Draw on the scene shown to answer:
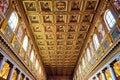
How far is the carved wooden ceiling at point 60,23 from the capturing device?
1013 centimetres

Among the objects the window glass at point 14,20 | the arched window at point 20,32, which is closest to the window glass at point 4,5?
the window glass at point 14,20

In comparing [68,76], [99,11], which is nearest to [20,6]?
[99,11]

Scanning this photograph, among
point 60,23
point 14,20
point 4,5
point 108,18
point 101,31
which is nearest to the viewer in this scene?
point 4,5

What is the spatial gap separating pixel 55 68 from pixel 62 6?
16797 mm

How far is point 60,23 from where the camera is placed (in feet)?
39.4

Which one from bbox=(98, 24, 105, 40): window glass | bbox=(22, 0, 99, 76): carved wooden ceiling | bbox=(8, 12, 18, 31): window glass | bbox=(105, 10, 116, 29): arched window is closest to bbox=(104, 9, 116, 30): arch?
bbox=(105, 10, 116, 29): arched window

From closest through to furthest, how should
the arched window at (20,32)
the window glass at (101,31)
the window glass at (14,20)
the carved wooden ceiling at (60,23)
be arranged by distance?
the window glass at (14,20), the arched window at (20,32), the window glass at (101,31), the carved wooden ceiling at (60,23)

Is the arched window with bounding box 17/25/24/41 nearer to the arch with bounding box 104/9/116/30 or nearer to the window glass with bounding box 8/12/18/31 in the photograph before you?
Answer: the window glass with bounding box 8/12/18/31

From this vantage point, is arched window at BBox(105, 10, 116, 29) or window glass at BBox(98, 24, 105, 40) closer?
arched window at BBox(105, 10, 116, 29)

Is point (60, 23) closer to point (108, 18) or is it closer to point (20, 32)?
point (20, 32)

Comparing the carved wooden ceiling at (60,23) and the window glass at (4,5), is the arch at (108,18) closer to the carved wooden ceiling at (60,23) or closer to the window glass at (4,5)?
the carved wooden ceiling at (60,23)

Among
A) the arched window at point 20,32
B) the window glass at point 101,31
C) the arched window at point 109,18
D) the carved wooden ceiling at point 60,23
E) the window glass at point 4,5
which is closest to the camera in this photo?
the window glass at point 4,5

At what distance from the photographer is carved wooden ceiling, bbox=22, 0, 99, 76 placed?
1013 centimetres

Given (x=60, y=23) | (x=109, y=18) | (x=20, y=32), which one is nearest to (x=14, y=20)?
(x=20, y=32)
